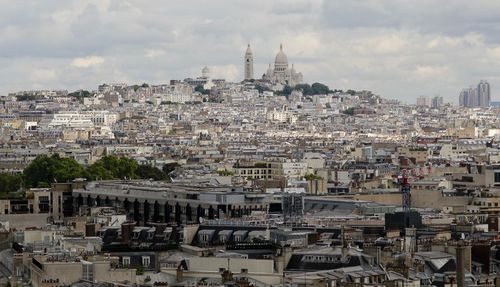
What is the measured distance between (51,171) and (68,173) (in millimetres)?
2780

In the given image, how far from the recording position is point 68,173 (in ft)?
277

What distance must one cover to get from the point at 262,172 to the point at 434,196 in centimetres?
4107

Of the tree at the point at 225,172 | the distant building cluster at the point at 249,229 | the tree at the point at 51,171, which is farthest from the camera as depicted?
the tree at the point at 225,172

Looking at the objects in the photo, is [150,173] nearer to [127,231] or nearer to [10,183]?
[10,183]

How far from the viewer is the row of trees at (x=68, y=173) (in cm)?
8362

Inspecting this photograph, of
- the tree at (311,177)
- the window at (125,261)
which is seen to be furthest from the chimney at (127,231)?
the tree at (311,177)

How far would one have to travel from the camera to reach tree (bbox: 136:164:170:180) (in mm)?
91000

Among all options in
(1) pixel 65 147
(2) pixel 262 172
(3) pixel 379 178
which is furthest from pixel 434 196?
(1) pixel 65 147

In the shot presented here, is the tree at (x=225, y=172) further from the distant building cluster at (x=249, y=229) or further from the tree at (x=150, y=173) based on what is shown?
the tree at (x=150, y=173)

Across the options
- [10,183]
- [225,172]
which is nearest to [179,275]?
[10,183]

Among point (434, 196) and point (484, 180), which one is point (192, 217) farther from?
point (484, 180)

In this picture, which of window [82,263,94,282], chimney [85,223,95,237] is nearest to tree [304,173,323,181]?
chimney [85,223,95,237]

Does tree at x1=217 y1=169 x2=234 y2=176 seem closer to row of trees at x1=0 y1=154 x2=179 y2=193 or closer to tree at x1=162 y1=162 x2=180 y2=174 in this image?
row of trees at x1=0 y1=154 x2=179 y2=193

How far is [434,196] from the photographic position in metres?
63.7
